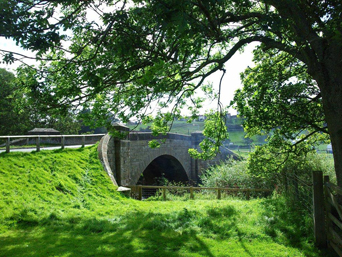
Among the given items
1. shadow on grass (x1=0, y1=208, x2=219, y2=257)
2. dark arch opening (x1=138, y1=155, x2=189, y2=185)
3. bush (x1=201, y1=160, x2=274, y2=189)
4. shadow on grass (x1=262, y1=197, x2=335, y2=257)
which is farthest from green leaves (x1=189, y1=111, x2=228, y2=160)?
dark arch opening (x1=138, y1=155, x2=189, y2=185)

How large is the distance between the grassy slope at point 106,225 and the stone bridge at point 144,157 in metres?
2.25

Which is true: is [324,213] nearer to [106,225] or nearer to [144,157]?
[106,225]

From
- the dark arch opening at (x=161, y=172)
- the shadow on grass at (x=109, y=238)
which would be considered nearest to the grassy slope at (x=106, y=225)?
the shadow on grass at (x=109, y=238)

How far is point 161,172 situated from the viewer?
28.7 metres

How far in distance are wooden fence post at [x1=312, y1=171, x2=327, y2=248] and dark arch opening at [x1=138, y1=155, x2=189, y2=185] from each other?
71.0ft

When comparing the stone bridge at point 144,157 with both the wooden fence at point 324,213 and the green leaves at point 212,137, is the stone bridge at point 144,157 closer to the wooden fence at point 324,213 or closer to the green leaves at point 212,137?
the green leaves at point 212,137

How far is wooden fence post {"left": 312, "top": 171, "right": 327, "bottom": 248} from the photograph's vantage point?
15.7 feet

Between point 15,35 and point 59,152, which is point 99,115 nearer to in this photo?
point 15,35

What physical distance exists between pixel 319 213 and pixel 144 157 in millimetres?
14536

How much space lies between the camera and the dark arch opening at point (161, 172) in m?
27.1

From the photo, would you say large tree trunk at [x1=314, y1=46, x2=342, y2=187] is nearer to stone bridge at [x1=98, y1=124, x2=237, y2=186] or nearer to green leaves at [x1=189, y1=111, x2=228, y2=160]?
green leaves at [x1=189, y1=111, x2=228, y2=160]

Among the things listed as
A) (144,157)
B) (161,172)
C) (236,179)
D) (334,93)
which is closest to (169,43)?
(334,93)

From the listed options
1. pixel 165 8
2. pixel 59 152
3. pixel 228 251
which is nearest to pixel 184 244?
pixel 228 251

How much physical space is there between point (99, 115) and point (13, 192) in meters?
3.75
